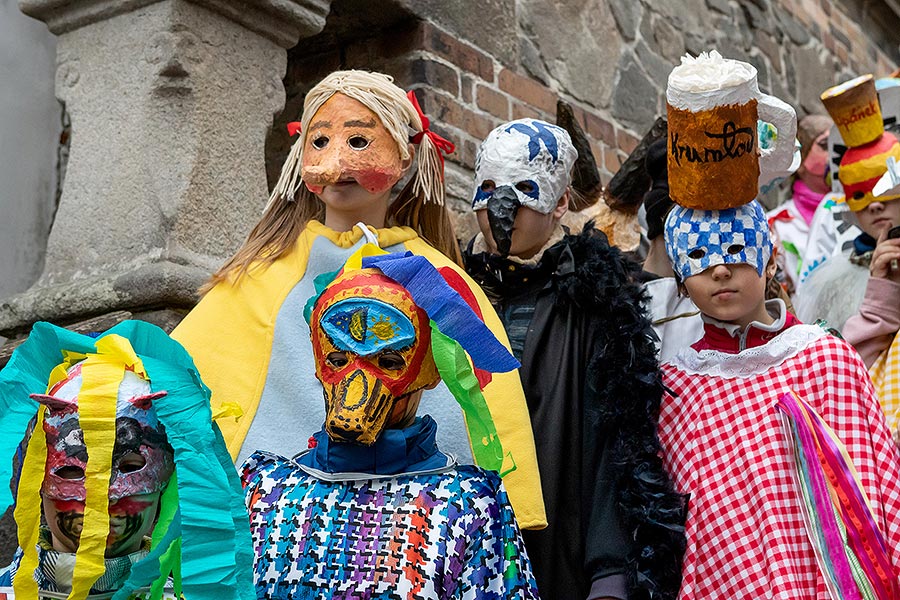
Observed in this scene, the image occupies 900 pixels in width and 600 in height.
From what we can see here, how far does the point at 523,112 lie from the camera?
5352 mm

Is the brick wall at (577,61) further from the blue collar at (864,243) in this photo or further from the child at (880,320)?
the child at (880,320)

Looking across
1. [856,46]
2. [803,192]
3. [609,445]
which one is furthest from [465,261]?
[856,46]

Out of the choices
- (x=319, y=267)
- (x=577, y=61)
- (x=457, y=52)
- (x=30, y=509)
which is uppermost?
(x=457, y=52)

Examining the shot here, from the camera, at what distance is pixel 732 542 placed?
9.37 feet

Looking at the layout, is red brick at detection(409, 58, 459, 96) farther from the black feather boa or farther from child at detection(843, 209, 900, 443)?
child at detection(843, 209, 900, 443)

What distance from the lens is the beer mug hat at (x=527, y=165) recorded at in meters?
3.30

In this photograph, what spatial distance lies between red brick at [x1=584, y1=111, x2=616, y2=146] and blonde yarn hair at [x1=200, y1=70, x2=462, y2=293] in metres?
2.60

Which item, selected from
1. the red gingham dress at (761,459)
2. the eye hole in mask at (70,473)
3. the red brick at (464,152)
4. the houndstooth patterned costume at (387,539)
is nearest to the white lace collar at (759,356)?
the red gingham dress at (761,459)

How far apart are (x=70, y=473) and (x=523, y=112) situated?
3524 mm

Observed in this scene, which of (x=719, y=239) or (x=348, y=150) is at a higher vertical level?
(x=348, y=150)

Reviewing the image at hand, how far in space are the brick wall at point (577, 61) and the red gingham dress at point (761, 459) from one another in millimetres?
1984

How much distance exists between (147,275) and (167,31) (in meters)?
0.82

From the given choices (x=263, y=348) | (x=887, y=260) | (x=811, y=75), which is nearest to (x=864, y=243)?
(x=887, y=260)

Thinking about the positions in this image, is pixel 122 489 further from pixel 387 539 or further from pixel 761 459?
pixel 761 459
